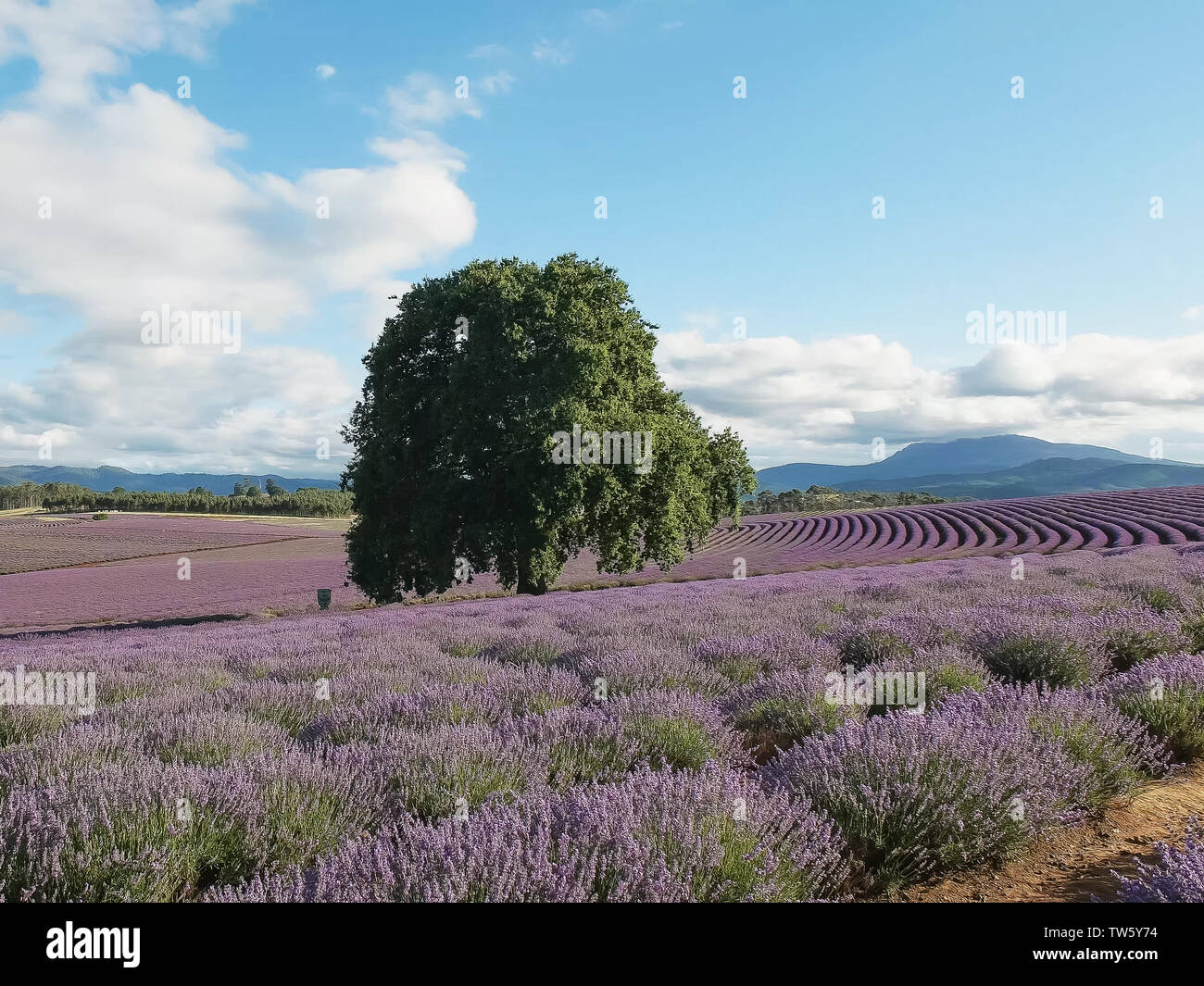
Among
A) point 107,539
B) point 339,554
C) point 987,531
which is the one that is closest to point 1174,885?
point 987,531

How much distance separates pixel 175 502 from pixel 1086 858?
12547 cm

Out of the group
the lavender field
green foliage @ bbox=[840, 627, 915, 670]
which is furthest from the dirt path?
the lavender field

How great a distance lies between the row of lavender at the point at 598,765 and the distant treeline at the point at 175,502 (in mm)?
97034

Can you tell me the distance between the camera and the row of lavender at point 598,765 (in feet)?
7.29

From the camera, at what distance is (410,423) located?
16.4 meters

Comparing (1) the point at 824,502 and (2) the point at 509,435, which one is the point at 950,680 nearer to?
(2) the point at 509,435

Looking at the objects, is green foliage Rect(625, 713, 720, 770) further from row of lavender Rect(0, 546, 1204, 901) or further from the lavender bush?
the lavender bush

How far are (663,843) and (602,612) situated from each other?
262 inches

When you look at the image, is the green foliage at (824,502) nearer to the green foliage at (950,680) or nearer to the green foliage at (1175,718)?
the green foliage at (950,680)

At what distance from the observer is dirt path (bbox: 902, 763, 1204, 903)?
2.64 metres

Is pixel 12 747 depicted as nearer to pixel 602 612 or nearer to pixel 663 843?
pixel 663 843

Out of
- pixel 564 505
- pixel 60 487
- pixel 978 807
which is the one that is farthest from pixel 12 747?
pixel 60 487

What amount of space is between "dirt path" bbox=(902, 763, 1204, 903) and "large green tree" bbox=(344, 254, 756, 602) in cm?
1131

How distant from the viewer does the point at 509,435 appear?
1465 centimetres
